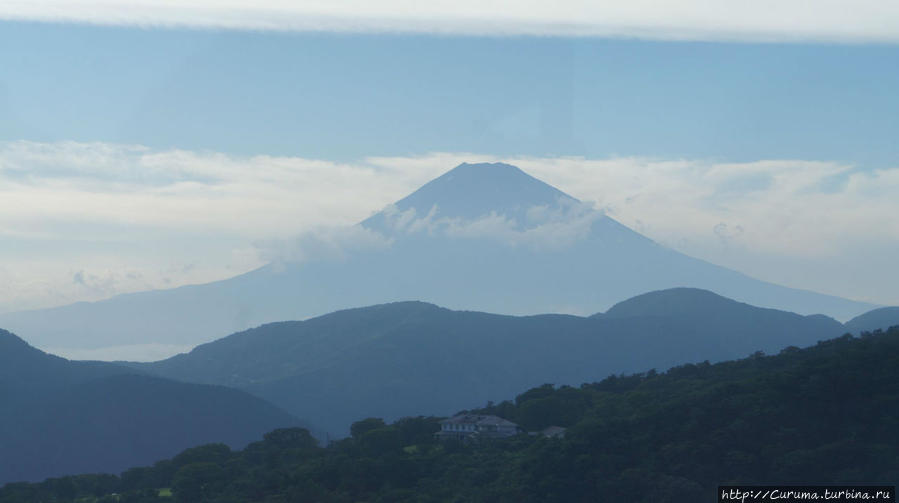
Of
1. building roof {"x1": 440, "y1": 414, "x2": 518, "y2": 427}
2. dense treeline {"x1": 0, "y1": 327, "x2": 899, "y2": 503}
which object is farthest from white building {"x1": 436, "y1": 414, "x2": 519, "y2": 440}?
dense treeline {"x1": 0, "y1": 327, "x2": 899, "y2": 503}

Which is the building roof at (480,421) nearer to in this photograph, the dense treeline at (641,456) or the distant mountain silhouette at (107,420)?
the dense treeline at (641,456)

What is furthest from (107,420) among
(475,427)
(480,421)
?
(475,427)

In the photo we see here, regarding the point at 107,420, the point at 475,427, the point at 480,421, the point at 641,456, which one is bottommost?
the point at 641,456

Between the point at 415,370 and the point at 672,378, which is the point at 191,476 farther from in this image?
the point at 415,370

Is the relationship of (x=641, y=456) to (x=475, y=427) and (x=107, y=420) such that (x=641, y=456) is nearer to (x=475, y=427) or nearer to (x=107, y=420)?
(x=475, y=427)

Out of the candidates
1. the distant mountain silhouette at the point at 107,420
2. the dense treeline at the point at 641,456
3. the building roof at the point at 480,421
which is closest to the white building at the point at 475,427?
the building roof at the point at 480,421

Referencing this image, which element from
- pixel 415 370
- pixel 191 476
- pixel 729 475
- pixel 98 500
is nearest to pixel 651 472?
pixel 729 475
